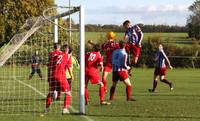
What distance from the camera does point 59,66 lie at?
16781 millimetres

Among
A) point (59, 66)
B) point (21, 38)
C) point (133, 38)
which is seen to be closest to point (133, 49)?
point (133, 38)

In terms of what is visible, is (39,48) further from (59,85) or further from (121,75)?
(59,85)

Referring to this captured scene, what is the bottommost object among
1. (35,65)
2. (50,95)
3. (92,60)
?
(50,95)

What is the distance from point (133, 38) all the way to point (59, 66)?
3805mm

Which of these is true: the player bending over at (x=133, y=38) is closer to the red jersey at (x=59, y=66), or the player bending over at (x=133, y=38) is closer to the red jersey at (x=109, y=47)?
the red jersey at (x=109, y=47)

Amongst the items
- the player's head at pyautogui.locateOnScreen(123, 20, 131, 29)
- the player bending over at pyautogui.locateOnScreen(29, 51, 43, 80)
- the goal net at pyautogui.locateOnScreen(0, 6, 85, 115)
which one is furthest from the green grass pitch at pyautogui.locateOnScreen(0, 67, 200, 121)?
the player bending over at pyautogui.locateOnScreen(29, 51, 43, 80)

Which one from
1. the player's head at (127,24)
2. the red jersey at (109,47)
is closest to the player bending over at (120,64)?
→ the player's head at (127,24)

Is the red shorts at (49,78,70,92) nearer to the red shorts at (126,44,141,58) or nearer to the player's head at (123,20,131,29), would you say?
the player's head at (123,20,131,29)

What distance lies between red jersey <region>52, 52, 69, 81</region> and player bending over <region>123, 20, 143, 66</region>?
3212 millimetres

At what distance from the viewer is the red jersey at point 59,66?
54.9ft

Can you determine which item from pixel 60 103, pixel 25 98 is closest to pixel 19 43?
pixel 60 103

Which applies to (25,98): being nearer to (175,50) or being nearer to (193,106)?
(193,106)

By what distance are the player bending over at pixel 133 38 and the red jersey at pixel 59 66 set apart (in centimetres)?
321

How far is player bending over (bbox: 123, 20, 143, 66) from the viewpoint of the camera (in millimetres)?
19484
